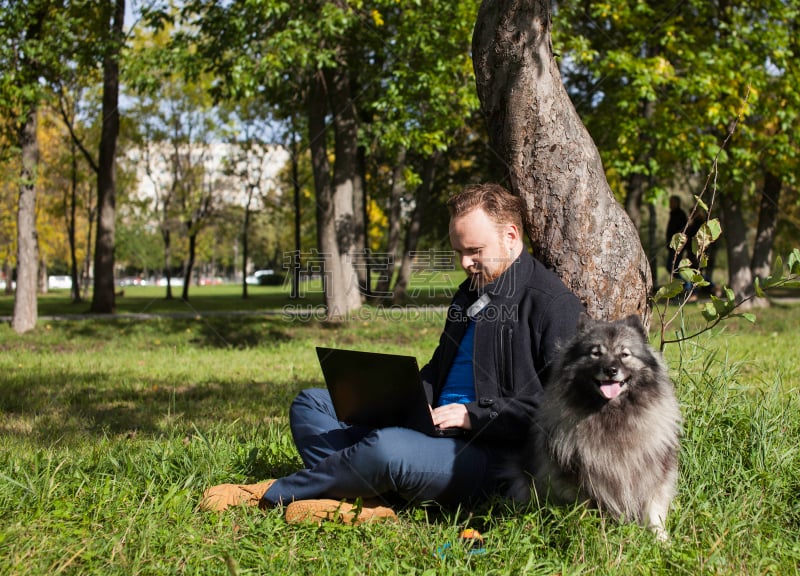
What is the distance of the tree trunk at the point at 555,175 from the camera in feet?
13.7

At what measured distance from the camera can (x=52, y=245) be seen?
4041 cm

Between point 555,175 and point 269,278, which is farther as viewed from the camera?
point 269,278

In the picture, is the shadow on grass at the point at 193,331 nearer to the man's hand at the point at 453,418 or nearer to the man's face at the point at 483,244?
the man's face at the point at 483,244

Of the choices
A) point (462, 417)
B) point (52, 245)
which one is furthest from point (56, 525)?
point (52, 245)

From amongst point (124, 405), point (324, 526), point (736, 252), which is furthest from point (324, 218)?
point (736, 252)

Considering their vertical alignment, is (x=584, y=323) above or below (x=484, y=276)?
below

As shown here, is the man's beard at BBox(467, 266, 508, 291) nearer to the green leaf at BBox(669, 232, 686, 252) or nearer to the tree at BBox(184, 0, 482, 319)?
the green leaf at BBox(669, 232, 686, 252)

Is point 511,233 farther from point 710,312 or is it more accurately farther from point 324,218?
point 324,218

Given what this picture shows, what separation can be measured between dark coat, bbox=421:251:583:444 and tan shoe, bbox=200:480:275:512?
1.24 m

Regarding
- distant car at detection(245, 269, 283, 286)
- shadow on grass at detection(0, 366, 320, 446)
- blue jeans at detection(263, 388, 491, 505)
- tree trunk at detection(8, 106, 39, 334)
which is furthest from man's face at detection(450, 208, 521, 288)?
distant car at detection(245, 269, 283, 286)

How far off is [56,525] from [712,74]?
1517 centimetres

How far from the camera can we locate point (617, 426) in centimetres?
296

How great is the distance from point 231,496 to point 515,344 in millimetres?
1751

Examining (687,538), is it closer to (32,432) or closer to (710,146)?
(32,432)
